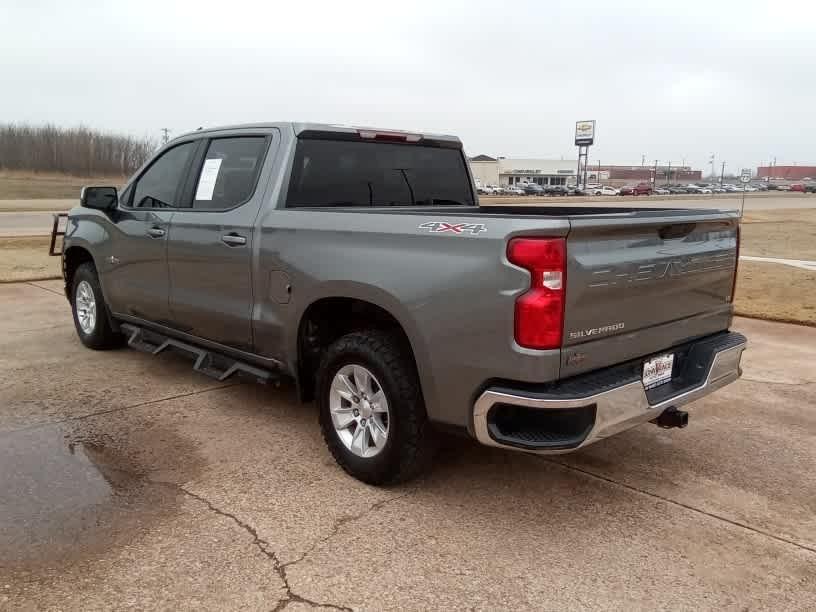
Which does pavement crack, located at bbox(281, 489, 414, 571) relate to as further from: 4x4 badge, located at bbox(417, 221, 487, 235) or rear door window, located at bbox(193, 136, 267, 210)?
rear door window, located at bbox(193, 136, 267, 210)

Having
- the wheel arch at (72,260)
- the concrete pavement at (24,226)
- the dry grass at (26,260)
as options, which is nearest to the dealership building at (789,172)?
the concrete pavement at (24,226)

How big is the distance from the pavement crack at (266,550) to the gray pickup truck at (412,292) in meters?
0.68

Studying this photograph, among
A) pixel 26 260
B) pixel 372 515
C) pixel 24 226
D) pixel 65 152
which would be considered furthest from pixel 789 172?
pixel 372 515

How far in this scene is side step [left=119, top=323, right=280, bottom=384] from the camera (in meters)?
4.33

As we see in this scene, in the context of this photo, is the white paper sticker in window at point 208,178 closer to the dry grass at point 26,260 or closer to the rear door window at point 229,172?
the rear door window at point 229,172

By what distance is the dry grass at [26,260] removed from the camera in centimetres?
1095

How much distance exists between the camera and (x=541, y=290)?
2848 mm

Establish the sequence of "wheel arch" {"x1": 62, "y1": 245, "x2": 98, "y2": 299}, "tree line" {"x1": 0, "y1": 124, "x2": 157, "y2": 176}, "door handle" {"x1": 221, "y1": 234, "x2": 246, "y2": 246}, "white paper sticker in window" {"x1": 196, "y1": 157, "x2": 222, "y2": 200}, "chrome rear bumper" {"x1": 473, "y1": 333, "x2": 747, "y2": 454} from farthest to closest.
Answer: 1. "tree line" {"x1": 0, "y1": 124, "x2": 157, "y2": 176}
2. "wheel arch" {"x1": 62, "y1": 245, "x2": 98, "y2": 299}
3. "white paper sticker in window" {"x1": 196, "y1": 157, "x2": 222, "y2": 200}
4. "door handle" {"x1": 221, "y1": 234, "x2": 246, "y2": 246}
5. "chrome rear bumper" {"x1": 473, "y1": 333, "x2": 747, "y2": 454}

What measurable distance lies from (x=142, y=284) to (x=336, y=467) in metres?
2.31

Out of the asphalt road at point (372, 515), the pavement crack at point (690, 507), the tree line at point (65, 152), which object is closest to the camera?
the asphalt road at point (372, 515)

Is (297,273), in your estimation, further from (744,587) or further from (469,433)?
(744,587)

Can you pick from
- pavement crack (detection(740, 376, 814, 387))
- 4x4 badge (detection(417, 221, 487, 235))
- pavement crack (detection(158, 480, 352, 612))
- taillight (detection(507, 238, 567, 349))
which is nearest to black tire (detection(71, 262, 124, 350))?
pavement crack (detection(158, 480, 352, 612))

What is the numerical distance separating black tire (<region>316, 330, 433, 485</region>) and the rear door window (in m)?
1.30

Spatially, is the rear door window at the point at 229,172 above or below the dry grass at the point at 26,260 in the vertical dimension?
above
